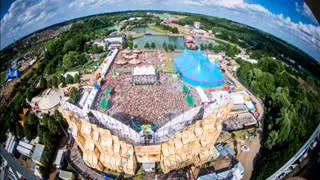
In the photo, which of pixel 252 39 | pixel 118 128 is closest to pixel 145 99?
pixel 118 128

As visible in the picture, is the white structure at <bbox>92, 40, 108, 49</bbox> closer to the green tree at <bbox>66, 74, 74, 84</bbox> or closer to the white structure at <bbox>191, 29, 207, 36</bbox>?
the green tree at <bbox>66, 74, 74, 84</bbox>

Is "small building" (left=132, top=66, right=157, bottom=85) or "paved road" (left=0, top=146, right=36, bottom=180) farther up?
"small building" (left=132, top=66, right=157, bottom=85)

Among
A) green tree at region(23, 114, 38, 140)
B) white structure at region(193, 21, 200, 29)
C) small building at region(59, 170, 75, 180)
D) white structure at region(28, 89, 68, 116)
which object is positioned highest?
white structure at region(193, 21, 200, 29)

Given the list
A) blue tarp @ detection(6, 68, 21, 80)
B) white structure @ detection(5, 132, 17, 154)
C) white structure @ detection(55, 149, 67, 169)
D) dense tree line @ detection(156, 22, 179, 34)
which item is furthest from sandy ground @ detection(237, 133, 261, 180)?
blue tarp @ detection(6, 68, 21, 80)

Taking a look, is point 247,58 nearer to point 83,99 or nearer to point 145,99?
point 145,99

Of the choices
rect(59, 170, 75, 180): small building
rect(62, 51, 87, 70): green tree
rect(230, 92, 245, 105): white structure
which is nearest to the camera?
rect(59, 170, 75, 180): small building

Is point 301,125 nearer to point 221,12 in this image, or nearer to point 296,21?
point 296,21

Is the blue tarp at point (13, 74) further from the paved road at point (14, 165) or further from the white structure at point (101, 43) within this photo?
the white structure at point (101, 43)
